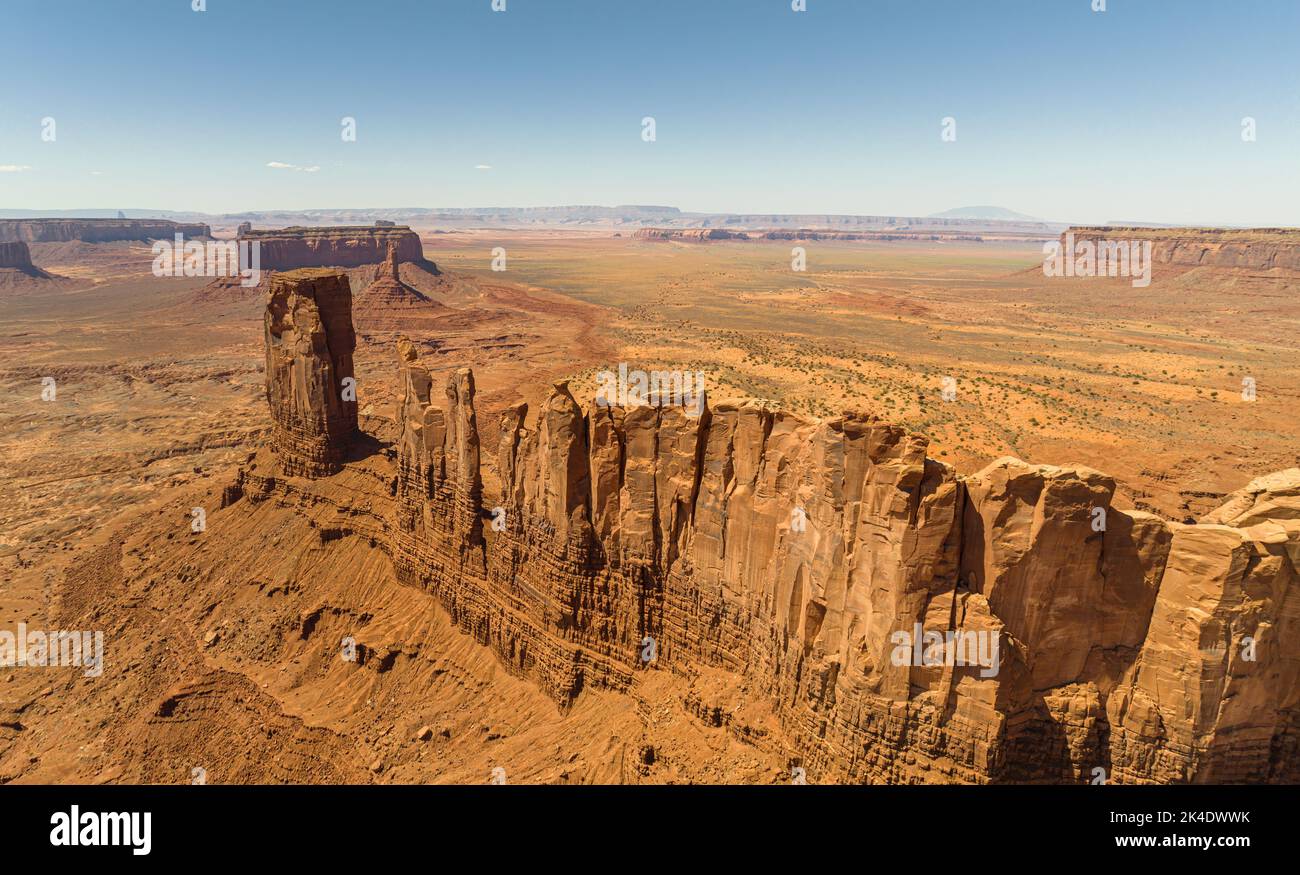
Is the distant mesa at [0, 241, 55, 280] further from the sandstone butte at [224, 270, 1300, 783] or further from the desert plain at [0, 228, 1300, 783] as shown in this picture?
the sandstone butte at [224, 270, 1300, 783]

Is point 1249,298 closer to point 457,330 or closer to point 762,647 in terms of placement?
point 457,330

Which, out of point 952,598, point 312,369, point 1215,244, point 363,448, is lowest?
point 952,598

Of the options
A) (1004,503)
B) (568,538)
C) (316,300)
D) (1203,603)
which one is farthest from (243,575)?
(1203,603)

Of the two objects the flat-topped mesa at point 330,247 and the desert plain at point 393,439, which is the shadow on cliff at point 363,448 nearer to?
the desert plain at point 393,439

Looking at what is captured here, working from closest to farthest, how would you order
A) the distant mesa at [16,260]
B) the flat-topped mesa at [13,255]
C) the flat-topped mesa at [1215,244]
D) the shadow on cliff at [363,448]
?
the shadow on cliff at [363,448] < the flat-topped mesa at [1215,244] < the distant mesa at [16,260] < the flat-topped mesa at [13,255]

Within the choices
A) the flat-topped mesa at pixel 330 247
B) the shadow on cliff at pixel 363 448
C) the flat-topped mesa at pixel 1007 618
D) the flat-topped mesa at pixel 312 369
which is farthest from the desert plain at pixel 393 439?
the flat-topped mesa at pixel 330 247

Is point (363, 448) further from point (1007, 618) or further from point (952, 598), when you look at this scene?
point (1007, 618)

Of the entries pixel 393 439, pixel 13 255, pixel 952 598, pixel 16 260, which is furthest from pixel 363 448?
pixel 13 255
